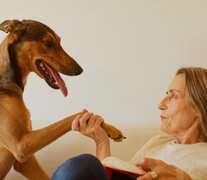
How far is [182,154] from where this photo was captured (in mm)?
1072

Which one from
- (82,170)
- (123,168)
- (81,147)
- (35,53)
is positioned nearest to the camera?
(82,170)

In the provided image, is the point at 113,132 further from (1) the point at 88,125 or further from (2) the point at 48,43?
(2) the point at 48,43

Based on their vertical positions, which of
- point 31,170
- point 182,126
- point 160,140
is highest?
point 182,126

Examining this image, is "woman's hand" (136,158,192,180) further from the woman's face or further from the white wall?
the white wall

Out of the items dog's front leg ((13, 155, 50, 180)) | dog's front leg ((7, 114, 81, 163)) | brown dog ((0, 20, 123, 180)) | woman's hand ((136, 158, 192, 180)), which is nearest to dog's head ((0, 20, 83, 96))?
brown dog ((0, 20, 123, 180))

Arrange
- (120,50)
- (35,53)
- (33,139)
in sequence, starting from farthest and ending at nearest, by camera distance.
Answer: (120,50) → (35,53) → (33,139)

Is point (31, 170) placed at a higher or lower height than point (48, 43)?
lower

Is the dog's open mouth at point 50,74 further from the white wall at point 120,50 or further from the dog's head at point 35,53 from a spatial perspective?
the white wall at point 120,50

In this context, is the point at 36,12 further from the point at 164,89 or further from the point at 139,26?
the point at 164,89

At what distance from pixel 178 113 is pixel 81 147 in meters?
0.47

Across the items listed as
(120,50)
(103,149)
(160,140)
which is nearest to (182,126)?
(160,140)

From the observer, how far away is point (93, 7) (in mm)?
1605

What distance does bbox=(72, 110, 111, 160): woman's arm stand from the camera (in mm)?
1059

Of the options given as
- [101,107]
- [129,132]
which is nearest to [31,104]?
[101,107]
